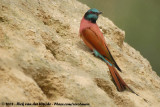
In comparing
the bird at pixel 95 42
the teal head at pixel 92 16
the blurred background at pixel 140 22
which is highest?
the teal head at pixel 92 16

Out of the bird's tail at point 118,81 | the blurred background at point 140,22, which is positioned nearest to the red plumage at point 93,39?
the bird's tail at point 118,81

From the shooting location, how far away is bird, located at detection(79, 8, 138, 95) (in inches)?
130

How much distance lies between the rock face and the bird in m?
0.08

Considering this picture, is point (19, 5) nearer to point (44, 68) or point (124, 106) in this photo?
point (44, 68)

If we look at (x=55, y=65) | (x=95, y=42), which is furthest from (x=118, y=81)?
(x=55, y=65)

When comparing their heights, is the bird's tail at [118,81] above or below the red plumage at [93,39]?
below

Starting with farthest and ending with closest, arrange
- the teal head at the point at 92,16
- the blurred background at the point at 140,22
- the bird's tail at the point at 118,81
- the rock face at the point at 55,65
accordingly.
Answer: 1. the blurred background at the point at 140,22
2. the teal head at the point at 92,16
3. the bird's tail at the point at 118,81
4. the rock face at the point at 55,65

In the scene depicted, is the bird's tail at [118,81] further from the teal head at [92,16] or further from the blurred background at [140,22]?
the blurred background at [140,22]

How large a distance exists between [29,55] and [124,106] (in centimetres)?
105

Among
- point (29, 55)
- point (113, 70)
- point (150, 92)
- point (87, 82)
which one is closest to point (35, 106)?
point (29, 55)

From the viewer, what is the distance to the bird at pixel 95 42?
130 inches

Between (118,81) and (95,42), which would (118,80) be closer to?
(118,81)

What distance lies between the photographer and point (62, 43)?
312 centimetres

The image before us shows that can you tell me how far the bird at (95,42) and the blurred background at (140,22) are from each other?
8.63 feet
